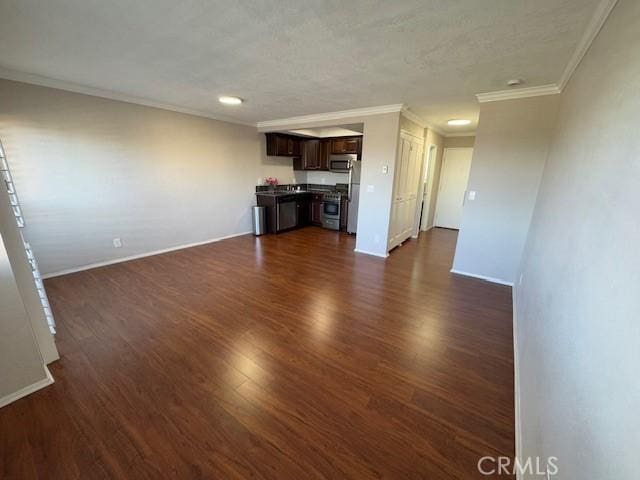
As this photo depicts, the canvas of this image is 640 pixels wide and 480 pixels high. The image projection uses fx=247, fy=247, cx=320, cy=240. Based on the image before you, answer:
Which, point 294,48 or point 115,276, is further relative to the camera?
point 115,276

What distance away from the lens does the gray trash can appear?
220 inches

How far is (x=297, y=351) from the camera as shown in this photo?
2.08 m

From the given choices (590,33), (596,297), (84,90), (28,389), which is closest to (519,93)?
(590,33)

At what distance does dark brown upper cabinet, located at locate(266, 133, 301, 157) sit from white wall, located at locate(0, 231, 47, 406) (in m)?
4.97

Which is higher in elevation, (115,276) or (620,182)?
(620,182)

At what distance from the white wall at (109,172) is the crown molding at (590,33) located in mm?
4979

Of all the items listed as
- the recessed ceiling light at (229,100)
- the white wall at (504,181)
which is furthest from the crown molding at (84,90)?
the white wall at (504,181)

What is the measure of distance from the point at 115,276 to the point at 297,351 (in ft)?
9.76

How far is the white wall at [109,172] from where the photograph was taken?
297 cm

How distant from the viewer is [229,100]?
364cm

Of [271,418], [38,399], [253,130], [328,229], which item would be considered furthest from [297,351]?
[253,130]

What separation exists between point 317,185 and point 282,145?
1.54 m

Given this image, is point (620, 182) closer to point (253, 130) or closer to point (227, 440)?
point (227, 440)

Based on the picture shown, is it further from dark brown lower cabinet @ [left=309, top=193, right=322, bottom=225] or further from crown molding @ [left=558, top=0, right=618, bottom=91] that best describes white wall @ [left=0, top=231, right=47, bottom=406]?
dark brown lower cabinet @ [left=309, top=193, right=322, bottom=225]
